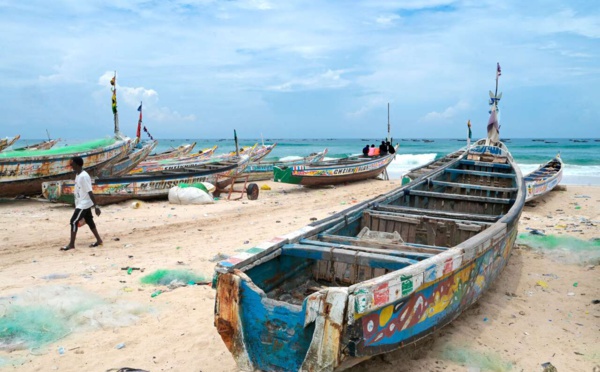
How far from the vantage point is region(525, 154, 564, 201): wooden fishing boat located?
1105cm

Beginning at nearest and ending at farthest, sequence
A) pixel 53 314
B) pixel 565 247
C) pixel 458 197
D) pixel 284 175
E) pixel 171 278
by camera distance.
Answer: pixel 53 314 < pixel 171 278 < pixel 458 197 < pixel 565 247 < pixel 284 175

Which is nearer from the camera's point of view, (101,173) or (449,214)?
(449,214)

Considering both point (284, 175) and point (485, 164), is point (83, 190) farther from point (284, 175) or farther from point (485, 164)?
point (485, 164)

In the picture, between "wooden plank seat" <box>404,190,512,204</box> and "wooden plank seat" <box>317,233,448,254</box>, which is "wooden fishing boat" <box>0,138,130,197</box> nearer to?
"wooden plank seat" <box>404,190,512,204</box>

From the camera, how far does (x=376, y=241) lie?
4.30 metres

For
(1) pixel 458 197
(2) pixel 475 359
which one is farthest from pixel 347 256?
(1) pixel 458 197

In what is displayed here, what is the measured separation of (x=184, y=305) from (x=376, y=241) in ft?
7.66

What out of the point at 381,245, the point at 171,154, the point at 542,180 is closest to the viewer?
the point at 381,245

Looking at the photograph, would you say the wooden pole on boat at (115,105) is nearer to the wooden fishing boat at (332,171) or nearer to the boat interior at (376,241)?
the wooden fishing boat at (332,171)

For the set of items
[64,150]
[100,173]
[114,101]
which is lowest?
[100,173]


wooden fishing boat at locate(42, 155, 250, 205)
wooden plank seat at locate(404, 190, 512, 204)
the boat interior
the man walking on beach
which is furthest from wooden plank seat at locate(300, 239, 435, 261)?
wooden fishing boat at locate(42, 155, 250, 205)

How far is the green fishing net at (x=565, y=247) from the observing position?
683 centimetres

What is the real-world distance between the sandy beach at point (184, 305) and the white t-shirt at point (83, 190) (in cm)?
80

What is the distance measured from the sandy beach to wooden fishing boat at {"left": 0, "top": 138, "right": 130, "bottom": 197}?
9.48 feet
